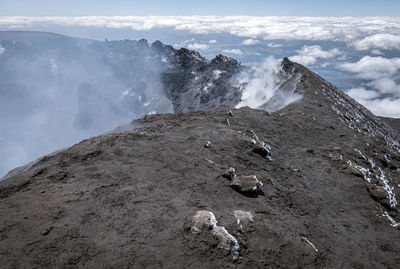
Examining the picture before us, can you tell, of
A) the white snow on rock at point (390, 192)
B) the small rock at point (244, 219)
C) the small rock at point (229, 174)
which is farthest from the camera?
the white snow on rock at point (390, 192)

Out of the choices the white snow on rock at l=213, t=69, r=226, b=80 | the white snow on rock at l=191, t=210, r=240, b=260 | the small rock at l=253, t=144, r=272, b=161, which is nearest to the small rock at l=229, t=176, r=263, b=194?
the white snow on rock at l=191, t=210, r=240, b=260

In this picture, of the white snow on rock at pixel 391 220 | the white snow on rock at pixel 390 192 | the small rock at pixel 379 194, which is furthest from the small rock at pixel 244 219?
the white snow on rock at pixel 390 192

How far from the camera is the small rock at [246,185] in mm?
12766

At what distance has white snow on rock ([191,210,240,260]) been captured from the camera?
8391mm

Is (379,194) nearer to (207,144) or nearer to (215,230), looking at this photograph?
(207,144)

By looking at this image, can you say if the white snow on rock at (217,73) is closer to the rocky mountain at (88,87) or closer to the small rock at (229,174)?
the rocky mountain at (88,87)

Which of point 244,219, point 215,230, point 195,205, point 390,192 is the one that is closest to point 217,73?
point 390,192

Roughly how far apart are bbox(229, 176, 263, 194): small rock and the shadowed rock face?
1.10ft

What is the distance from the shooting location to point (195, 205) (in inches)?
439

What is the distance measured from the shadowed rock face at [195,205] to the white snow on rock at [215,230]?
0.12 ft

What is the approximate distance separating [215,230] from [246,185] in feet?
14.8

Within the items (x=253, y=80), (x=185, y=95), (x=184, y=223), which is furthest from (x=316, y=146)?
(x=185, y=95)

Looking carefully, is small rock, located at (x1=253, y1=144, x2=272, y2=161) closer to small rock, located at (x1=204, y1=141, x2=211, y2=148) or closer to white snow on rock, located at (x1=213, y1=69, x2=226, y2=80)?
small rock, located at (x1=204, y1=141, x2=211, y2=148)

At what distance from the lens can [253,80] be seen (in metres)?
64.2
